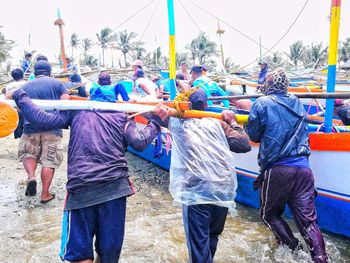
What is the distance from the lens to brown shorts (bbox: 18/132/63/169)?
5.23 metres

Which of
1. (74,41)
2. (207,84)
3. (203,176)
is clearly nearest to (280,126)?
(203,176)

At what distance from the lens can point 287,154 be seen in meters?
3.33

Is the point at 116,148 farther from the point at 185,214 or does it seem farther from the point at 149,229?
the point at 149,229

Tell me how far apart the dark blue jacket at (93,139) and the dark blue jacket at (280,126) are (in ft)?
3.50

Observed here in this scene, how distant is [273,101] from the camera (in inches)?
133

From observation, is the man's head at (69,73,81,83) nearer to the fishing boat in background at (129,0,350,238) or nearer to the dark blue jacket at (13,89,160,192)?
the fishing boat in background at (129,0,350,238)

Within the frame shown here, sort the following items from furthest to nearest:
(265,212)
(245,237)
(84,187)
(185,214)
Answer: (245,237) → (265,212) → (185,214) → (84,187)

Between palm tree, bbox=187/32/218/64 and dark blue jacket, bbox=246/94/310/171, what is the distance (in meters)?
58.9

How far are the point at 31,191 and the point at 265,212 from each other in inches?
139

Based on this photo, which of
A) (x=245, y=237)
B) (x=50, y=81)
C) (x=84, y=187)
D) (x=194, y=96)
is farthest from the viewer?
(x=50, y=81)

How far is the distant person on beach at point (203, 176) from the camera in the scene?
2932mm

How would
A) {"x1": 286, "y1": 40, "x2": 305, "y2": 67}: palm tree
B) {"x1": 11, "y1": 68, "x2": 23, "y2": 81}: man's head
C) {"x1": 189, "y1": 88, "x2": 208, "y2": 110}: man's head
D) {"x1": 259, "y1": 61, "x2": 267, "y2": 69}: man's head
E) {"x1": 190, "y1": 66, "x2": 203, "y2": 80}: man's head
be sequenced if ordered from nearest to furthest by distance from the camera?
{"x1": 189, "y1": 88, "x2": 208, "y2": 110}: man's head
{"x1": 190, "y1": 66, "x2": 203, "y2": 80}: man's head
{"x1": 11, "y1": 68, "x2": 23, "y2": 81}: man's head
{"x1": 259, "y1": 61, "x2": 267, "y2": 69}: man's head
{"x1": 286, "y1": 40, "x2": 305, "y2": 67}: palm tree

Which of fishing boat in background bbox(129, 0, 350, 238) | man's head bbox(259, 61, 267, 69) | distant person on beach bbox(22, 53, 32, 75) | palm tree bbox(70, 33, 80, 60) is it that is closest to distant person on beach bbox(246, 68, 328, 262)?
fishing boat in background bbox(129, 0, 350, 238)

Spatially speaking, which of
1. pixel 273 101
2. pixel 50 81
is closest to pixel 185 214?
pixel 273 101
